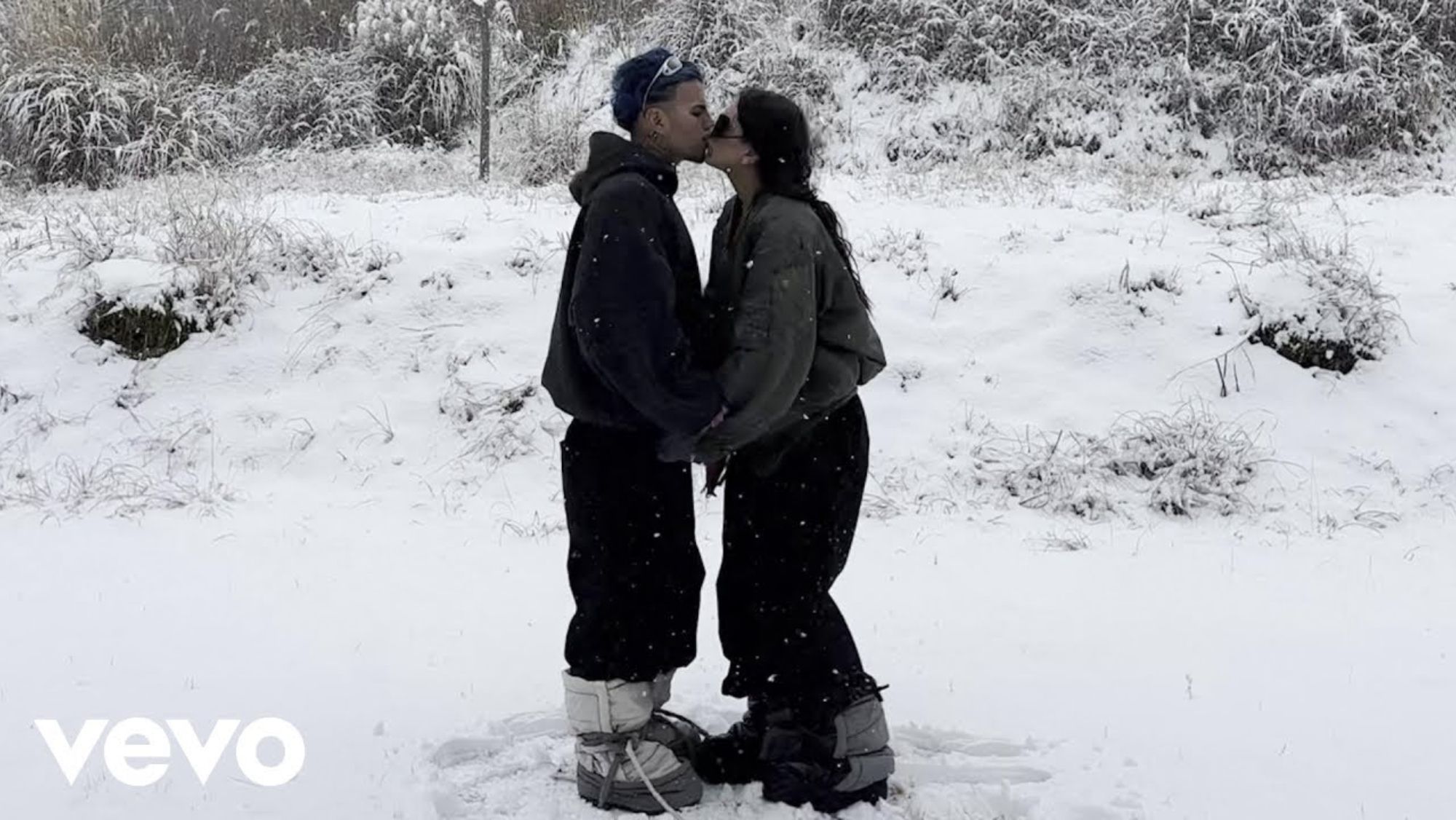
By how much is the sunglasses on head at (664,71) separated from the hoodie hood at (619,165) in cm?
12

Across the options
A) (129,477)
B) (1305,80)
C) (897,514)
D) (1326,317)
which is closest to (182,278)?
(129,477)

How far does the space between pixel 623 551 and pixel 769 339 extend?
2.25 feet

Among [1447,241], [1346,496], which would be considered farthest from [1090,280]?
[1447,241]

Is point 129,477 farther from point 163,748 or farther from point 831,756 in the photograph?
point 831,756

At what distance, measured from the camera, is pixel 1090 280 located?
24.3 feet

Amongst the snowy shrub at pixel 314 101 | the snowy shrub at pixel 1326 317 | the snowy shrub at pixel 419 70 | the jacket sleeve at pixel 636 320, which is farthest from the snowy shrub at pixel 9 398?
the snowy shrub at pixel 1326 317

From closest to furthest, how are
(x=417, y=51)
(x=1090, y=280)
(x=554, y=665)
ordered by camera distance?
(x=554, y=665) < (x=1090, y=280) < (x=417, y=51)

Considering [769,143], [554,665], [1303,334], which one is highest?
[769,143]

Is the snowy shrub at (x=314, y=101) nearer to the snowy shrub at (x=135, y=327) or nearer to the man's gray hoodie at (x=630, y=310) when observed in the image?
the snowy shrub at (x=135, y=327)

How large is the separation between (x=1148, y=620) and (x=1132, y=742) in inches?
44.9

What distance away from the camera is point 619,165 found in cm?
295

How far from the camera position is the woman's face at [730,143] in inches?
119

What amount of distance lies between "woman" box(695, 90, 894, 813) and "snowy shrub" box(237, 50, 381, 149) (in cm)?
1053

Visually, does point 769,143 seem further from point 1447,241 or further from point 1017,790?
point 1447,241
